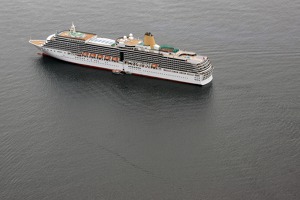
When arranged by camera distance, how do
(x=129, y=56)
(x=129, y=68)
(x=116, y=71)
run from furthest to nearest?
1. (x=116, y=71)
2. (x=129, y=68)
3. (x=129, y=56)

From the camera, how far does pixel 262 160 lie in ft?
313

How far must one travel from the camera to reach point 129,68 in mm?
127688

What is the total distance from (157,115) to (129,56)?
2326 cm

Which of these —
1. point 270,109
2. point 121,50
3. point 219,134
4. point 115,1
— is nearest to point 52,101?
Result: point 121,50

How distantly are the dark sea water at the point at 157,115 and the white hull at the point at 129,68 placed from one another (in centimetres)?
171

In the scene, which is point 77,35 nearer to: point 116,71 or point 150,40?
point 116,71

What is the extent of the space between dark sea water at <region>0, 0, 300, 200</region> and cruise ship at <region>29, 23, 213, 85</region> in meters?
2.30

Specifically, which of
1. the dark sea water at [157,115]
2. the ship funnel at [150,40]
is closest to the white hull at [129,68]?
the dark sea water at [157,115]

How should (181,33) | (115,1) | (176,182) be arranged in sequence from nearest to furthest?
(176,182) → (181,33) → (115,1)

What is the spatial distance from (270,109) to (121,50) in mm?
38439

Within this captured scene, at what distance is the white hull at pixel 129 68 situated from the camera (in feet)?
401

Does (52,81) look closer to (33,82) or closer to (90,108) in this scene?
(33,82)

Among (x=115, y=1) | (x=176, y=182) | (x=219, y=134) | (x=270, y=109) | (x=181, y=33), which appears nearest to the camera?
(x=176, y=182)

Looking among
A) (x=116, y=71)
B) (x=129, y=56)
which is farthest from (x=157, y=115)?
(x=129, y=56)
